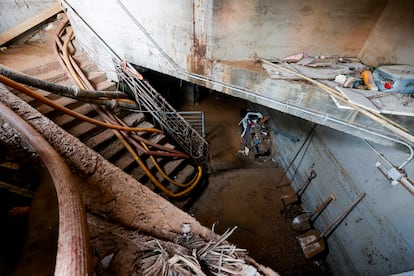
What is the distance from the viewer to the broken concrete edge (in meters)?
1.74

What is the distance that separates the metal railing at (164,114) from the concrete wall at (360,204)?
2.89m

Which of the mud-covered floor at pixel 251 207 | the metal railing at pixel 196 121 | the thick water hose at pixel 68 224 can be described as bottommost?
the mud-covered floor at pixel 251 207

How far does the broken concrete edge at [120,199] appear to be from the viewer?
1.74 meters

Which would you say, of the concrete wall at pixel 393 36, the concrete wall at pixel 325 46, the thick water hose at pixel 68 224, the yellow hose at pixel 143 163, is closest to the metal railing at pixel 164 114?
the concrete wall at pixel 325 46

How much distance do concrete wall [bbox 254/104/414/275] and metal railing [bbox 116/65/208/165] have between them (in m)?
2.89

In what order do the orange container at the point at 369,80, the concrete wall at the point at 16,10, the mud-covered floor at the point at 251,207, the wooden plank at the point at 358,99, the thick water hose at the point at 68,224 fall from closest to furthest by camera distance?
1. the thick water hose at the point at 68,224
2. the wooden plank at the point at 358,99
3. the orange container at the point at 369,80
4. the mud-covered floor at the point at 251,207
5. the concrete wall at the point at 16,10

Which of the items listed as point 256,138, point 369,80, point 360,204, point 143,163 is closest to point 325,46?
point 369,80

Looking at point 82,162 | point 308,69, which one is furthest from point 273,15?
point 82,162

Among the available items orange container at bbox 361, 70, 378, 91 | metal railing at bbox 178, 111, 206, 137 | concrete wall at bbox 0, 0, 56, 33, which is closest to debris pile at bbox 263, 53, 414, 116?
orange container at bbox 361, 70, 378, 91

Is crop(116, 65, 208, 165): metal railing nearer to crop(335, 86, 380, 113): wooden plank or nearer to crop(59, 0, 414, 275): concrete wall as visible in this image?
crop(59, 0, 414, 275): concrete wall

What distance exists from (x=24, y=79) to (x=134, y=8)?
2.15 m

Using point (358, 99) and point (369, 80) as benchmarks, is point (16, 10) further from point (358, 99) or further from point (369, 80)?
point (369, 80)

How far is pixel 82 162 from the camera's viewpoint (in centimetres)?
233

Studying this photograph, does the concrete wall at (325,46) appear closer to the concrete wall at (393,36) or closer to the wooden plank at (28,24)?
the concrete wall at (393,36)
